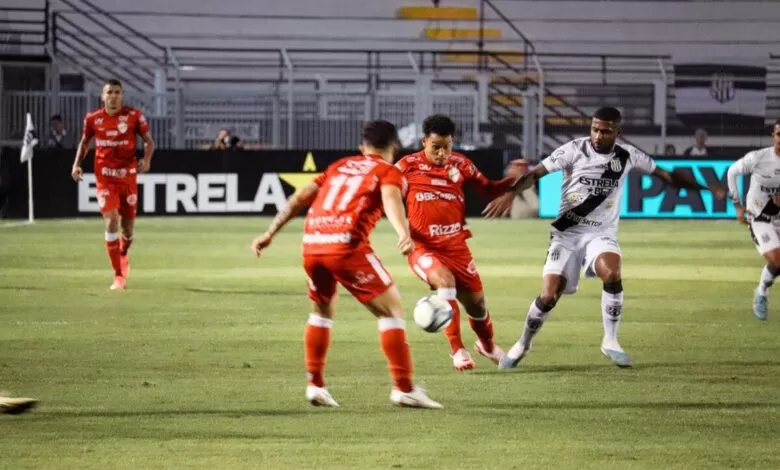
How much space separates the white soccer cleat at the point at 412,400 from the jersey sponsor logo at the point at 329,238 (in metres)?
0.97

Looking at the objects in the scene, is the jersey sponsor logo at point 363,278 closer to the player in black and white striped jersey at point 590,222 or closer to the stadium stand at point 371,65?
the player in black and white striped jersey at point 590,222

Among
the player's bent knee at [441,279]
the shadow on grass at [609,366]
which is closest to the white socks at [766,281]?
the shadow on grass at [609,366]

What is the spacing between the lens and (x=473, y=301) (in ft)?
37.0

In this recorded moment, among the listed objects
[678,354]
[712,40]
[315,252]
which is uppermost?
[712,40]

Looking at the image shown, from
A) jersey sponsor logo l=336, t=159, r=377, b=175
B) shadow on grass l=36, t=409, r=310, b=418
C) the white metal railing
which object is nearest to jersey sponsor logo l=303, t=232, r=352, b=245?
jersey sponsor logo l=336, t=159, r=377, b=175

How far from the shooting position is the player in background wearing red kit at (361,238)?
28.7 ft

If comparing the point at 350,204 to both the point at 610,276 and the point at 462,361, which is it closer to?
the point at 462,361

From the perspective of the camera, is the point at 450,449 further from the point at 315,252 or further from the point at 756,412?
the point at 756,412

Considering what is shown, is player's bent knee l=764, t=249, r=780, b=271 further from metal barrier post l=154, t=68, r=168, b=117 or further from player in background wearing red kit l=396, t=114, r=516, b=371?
metal barrier post l=154, t=68, r=168, b=117

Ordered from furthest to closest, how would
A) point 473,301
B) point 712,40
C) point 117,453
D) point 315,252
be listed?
point 712,40 → point 473,301 → point 315,252 → point 117,453

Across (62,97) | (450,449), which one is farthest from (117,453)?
(62,97)

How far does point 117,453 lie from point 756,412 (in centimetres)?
386

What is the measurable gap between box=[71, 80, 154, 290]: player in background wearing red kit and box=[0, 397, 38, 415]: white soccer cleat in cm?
844

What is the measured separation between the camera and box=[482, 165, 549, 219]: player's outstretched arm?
10913 millimetres
